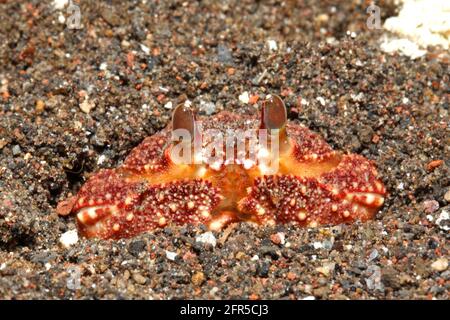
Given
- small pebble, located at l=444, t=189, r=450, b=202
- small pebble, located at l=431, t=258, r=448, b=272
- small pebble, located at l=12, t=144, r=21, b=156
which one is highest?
small pebble, located at l=12, t=144, r=21, b=156

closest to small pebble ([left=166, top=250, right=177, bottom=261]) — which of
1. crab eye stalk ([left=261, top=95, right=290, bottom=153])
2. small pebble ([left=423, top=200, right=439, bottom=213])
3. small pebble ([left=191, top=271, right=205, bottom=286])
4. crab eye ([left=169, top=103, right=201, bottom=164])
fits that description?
small pebble ([left=191, top=271, right=205, bottom=286])

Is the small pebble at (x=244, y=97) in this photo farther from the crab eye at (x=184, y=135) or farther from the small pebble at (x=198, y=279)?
the small pebble at (x=198, y=279)

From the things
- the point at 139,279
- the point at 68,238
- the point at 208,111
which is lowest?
the point at 139,279

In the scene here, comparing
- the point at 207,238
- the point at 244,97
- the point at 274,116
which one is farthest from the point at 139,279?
the point at 244,97

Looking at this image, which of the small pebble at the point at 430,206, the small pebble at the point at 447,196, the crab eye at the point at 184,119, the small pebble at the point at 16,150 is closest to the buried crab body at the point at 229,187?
the crab eye at the point at 184,119

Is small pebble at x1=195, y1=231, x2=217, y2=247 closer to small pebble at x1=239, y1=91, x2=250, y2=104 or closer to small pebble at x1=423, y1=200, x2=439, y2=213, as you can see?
small pebble at x1=239, y1=91, x2=250, y2=104

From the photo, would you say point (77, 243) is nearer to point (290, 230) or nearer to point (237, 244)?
point (237, 244)

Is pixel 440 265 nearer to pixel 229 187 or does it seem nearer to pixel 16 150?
pixel 229 187
